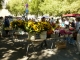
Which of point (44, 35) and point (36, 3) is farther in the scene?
point (36, 3)

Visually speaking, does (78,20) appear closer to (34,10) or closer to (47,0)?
(47,0)

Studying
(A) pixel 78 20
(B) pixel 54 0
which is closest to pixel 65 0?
(B) pixel 54 0

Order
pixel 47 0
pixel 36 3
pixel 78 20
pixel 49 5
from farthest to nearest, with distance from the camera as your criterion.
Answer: pixel 36 3, pixel 47 0, pixel 49 5, pixel 78 20

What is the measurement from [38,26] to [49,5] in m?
41.9

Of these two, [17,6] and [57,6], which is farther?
[17,6]

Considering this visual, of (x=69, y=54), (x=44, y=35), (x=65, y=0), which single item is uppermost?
(x=65, y=0)

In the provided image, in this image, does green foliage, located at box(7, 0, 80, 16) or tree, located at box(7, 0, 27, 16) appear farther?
tree, located at box(7, 0, 27, 16)

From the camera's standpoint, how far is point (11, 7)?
81.4 meters

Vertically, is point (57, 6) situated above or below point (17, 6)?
below

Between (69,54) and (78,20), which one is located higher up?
(78,20)

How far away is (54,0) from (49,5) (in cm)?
351

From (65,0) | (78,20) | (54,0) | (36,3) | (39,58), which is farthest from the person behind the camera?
(36,3)

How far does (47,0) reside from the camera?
54.6m

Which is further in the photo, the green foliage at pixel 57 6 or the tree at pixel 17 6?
the tree at pixel 17 6
